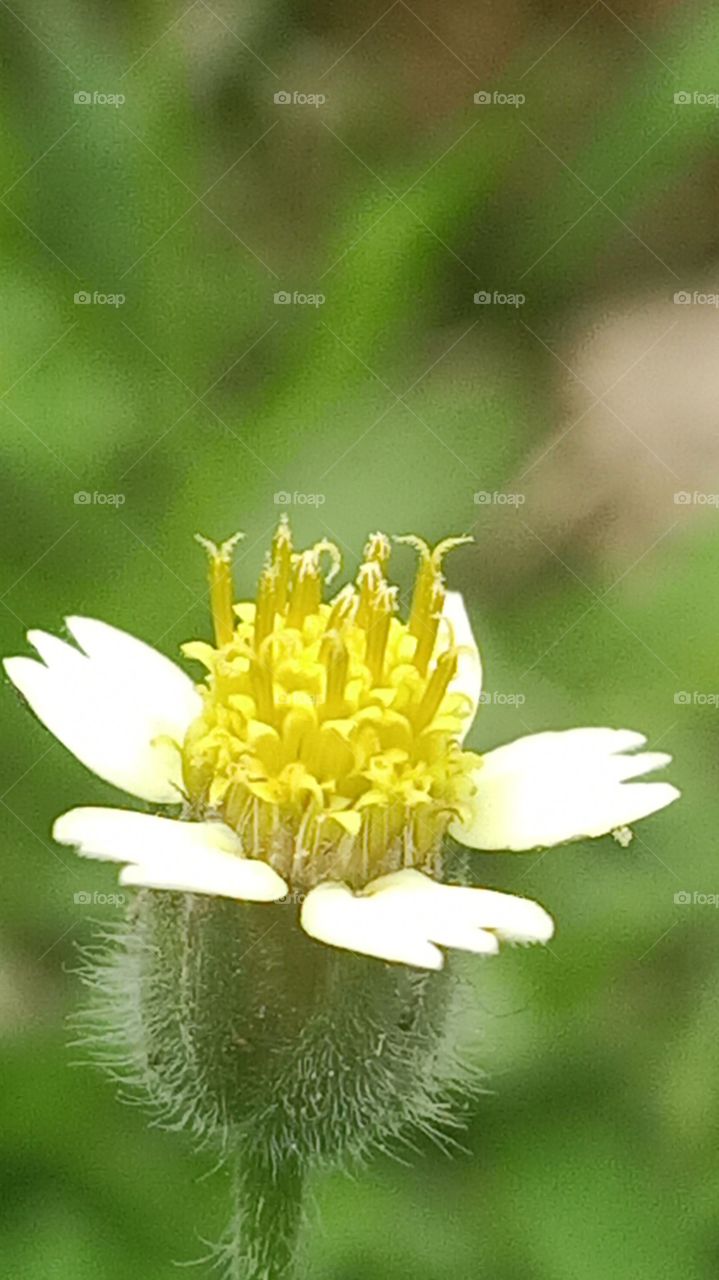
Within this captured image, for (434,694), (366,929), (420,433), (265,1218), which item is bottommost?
(265,1218)

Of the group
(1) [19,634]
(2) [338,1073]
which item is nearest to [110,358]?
(1) [19,634]

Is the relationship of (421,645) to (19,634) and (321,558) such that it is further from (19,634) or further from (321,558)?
(19,634)

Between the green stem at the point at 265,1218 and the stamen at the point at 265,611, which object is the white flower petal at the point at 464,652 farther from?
the green stem at the point at 265,1218

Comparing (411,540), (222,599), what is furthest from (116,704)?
(411,540)

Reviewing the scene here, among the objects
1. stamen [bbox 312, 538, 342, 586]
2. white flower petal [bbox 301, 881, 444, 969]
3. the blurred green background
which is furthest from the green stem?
stamen [bbox 312, 538, 342, 586]

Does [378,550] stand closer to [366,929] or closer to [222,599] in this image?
[222,599]
